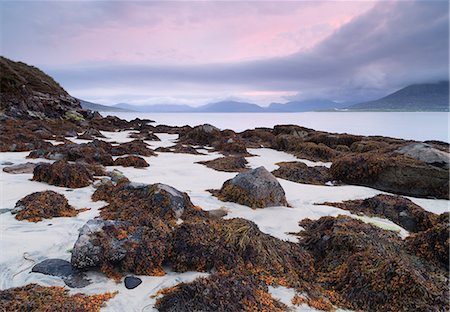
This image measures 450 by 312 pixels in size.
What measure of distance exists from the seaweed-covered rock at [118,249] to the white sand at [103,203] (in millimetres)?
155

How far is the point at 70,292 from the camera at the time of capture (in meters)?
3.39

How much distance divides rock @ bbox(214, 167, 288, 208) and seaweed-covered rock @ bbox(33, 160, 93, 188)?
3.46 metres

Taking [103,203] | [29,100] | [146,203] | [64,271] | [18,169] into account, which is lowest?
[64,271]

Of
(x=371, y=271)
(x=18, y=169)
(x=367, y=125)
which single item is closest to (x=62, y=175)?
(x=18, y=169)

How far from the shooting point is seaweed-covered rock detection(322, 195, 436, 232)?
20.1 ft

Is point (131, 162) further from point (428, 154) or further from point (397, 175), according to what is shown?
point (428, 154)

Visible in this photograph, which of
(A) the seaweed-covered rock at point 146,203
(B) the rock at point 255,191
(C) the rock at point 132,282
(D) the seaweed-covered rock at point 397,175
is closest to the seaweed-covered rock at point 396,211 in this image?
(B) the rock at point 255,191

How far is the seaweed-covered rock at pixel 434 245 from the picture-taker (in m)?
4.52

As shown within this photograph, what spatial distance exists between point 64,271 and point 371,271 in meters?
3.90

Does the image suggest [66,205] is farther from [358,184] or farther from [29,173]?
[358,184]

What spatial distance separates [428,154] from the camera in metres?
10.1

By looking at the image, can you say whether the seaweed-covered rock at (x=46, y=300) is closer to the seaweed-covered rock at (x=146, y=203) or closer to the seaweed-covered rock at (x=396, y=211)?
the seaweed-covered rock at (x=146, y=203)

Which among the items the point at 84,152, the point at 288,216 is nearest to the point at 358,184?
the point at 288,216

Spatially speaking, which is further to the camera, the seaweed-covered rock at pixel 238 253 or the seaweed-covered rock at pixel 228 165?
the seaweed-covered rock at pixel 228 165
